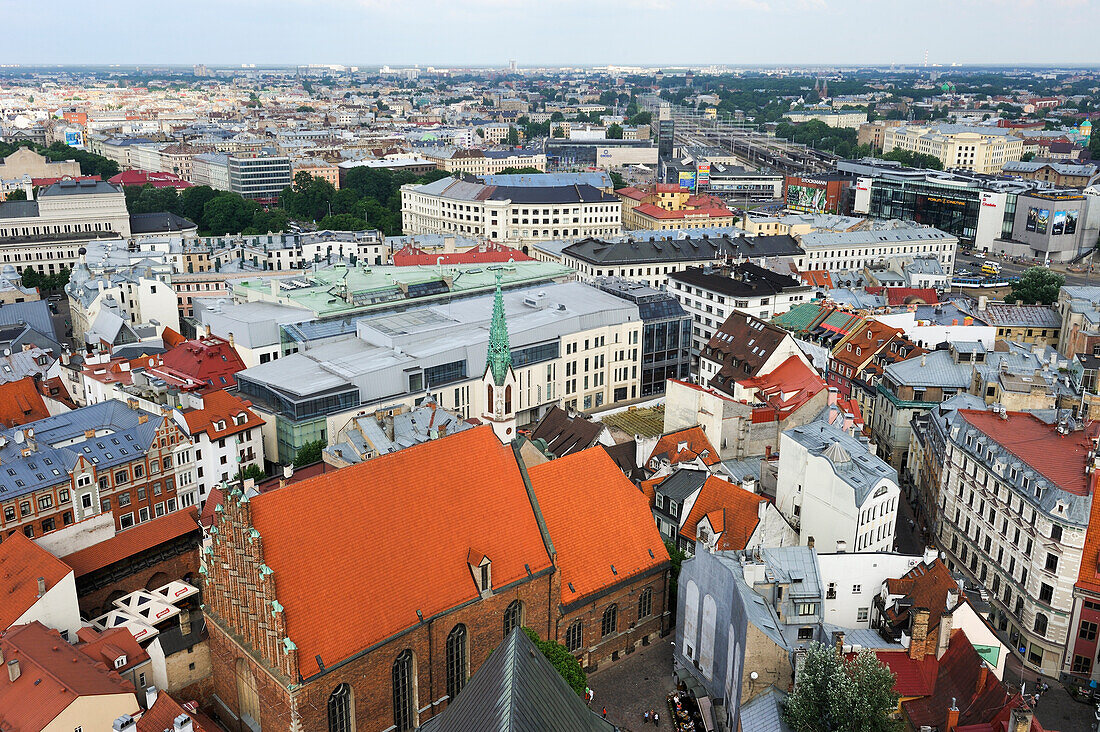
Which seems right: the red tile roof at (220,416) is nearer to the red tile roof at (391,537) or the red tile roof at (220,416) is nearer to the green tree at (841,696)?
the red tile roof at (391,537)

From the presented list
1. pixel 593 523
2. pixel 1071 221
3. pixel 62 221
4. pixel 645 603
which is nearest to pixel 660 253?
pixel 645 603

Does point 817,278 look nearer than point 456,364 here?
No

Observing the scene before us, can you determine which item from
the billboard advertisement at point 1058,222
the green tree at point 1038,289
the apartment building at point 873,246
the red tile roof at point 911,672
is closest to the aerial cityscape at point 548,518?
the red tile roof at point 911,672

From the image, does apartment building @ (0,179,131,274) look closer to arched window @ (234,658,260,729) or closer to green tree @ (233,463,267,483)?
green tree @ (233,463,267,483)

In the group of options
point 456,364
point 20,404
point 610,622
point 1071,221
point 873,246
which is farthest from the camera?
point 1071,221

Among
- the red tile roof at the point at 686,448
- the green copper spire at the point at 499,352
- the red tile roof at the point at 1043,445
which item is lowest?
the red tile roof at the point at 686,448

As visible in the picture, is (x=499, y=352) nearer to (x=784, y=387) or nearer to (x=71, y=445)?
(x=784, y=387)

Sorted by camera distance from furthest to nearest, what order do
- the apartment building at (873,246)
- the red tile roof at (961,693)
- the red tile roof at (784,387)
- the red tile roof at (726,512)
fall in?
the apartment building at (873,246)
the red tile roof at (784,387)
the red tile roof at (726,512)
the red tile roof at (961,693)

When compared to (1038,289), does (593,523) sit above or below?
above
